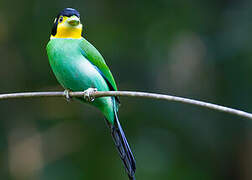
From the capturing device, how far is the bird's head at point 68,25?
3637mm

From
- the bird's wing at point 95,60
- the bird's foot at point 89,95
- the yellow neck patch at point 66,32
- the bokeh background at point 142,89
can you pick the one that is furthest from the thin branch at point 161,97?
the bokeh background at point 142,89

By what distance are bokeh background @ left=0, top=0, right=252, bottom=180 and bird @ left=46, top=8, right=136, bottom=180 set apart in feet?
8.45

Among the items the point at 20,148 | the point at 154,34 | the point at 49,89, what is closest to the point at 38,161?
the point at 20,148

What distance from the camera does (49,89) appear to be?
6.48 meters

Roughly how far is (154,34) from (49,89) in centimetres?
175

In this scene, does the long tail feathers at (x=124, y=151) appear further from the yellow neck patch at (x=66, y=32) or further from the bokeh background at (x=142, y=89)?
the bokeh background at (x=142, y=89)

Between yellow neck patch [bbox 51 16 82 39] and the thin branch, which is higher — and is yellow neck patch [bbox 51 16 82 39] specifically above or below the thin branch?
above

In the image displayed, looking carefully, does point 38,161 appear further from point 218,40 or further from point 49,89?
point 218,40

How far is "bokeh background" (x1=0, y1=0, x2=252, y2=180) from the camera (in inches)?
245

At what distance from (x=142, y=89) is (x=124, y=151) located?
10.2ft

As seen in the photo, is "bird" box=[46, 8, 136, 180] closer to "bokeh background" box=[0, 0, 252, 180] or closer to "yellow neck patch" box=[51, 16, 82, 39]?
"yellow neck patch" box=[51, 16, 82, 39]

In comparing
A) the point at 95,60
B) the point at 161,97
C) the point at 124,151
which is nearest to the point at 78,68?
the point at 95,60

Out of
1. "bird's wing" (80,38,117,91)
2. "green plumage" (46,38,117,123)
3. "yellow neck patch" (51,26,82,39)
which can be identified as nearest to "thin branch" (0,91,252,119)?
"green plumage" (46,38,117,123)

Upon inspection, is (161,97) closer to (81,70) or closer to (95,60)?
(81,70)
